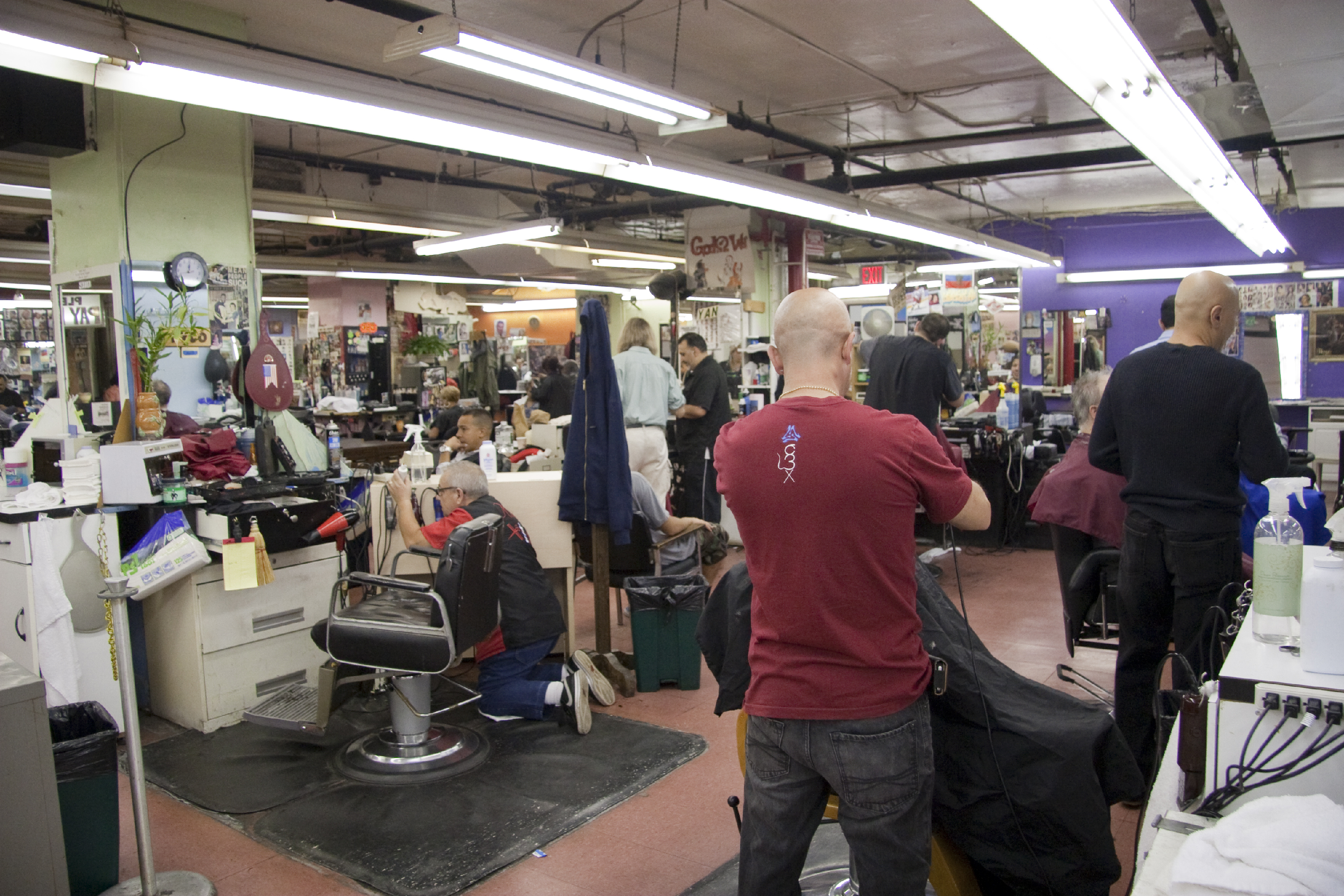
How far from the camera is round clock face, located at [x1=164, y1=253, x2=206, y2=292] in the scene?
198 inches

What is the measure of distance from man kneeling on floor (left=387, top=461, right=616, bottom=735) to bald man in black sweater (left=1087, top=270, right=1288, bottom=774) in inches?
86.7

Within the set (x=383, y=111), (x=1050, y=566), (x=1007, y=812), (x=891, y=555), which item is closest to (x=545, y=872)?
(x=1007, y=812)

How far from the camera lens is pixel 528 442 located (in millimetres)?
6996

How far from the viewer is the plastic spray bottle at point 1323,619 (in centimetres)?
178

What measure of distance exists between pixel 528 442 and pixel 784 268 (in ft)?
16.2

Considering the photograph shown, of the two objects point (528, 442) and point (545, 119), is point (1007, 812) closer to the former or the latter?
point (545, 119)

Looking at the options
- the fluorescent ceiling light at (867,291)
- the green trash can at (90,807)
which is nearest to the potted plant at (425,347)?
the fluorescent ceiling light at (867,291)

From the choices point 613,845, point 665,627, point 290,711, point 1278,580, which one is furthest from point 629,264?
point 1278,580

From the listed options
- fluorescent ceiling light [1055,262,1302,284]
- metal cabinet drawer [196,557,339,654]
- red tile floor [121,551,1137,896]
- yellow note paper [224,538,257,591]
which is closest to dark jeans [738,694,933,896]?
red tile floor [121,551,1137,896]

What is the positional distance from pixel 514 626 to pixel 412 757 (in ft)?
2.09

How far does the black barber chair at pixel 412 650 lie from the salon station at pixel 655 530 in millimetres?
22

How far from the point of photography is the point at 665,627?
4.43 meters

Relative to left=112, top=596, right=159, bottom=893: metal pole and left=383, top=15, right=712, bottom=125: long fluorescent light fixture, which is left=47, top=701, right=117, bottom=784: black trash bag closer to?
left=112, top=596, right=159, bottom=893: metal pole

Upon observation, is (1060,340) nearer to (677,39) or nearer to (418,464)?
(677,39)
